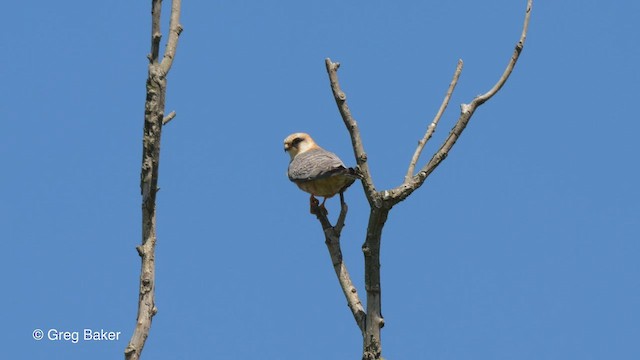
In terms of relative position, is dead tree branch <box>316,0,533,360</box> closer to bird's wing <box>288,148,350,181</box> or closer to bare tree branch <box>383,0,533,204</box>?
bare tree branch <box>383,0,533,204</box>

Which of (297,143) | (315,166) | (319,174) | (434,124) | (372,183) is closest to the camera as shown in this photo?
(372,183)

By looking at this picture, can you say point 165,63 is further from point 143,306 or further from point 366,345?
point 366,345

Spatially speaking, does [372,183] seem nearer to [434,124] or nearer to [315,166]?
[434,124]

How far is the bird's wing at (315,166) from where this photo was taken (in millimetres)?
7781

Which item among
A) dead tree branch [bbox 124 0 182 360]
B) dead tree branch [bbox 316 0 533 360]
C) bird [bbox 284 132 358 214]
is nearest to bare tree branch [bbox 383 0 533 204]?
dead tree branch [bbox 316 0 533 360]

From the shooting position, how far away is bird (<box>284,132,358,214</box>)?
7777 millimetres

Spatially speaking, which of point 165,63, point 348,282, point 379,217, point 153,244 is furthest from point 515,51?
point 153,244

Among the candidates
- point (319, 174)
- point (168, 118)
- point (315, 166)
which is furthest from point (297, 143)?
point (168, 118)

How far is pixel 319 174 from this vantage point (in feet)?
25.9

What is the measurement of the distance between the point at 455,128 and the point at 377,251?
0.98m

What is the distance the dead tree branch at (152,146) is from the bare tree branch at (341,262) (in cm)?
126

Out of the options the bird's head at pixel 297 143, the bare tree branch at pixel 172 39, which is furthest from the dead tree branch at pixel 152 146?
the bird's head at pixel 297 143

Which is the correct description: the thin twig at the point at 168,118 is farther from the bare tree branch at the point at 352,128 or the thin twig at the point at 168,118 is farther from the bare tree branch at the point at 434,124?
the bare tree branch at the point at 434,124

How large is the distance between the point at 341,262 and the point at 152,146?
1.50m
